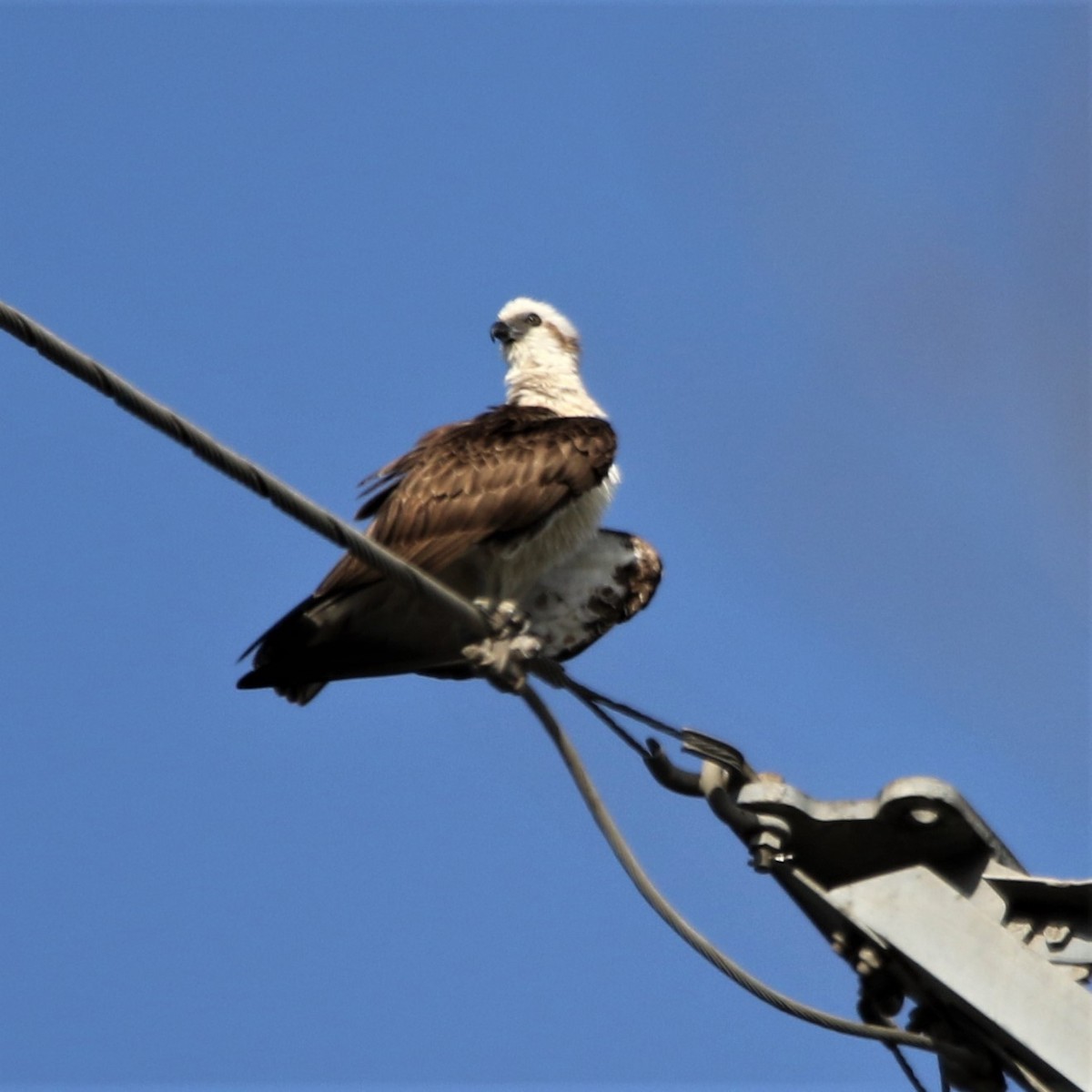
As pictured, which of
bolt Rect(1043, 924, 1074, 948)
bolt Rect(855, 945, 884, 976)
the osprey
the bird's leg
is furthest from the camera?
the osprey

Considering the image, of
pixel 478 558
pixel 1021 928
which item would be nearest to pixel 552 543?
pixel 478 558

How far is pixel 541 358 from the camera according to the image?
9.05 metres

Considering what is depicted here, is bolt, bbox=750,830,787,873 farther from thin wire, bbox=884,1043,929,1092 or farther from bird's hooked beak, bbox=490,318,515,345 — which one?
bird's hooked beak, bbox=490,318,515,345

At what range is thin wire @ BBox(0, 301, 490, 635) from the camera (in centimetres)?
436

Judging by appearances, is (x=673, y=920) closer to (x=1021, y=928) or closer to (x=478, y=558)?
(x=1021, y=928)

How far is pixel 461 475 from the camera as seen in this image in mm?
7422

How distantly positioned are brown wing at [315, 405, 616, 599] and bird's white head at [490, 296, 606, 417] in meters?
0.77

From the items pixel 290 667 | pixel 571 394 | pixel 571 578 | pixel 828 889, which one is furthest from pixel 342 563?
pixel 828 889

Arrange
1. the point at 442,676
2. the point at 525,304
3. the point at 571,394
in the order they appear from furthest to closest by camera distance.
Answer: the point at 525,304 < the point at 571,394 < the point at 442,676

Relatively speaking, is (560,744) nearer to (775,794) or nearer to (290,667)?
(775,794)

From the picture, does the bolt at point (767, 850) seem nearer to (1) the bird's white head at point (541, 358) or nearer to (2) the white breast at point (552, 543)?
(2) the white breast at point (552, 543)

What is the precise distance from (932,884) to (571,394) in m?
4.15

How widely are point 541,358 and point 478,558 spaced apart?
1.90 meters

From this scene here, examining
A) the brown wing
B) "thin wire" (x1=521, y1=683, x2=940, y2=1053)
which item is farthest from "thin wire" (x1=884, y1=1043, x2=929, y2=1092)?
the brown wing
